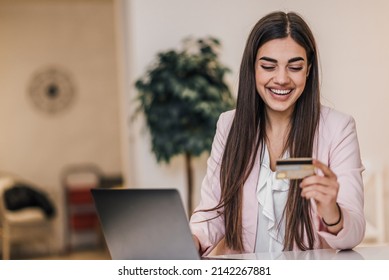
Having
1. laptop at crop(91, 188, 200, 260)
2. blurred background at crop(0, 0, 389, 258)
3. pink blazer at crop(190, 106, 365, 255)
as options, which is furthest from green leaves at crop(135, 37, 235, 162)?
laptop at crop(91, 188, 200, 260)

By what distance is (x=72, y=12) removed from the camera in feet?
22.4

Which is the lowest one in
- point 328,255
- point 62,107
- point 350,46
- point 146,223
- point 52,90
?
point 328,255

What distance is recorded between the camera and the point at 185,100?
3.81 meters

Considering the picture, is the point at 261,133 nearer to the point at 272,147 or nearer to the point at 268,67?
the point at 272,147

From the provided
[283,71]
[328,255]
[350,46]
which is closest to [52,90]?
[350,46]

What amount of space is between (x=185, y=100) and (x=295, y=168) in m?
2.47

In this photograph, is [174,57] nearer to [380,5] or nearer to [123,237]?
[380,5]

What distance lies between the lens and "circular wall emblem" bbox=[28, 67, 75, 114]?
22.4 feet

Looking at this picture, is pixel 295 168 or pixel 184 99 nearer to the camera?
pixel 295 168

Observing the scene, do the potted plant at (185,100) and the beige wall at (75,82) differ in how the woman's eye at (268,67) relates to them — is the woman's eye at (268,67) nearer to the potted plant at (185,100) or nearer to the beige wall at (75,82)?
the potted plant at (185,100)

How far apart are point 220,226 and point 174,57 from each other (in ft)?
7.06

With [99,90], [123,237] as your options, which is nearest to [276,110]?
[123,237]

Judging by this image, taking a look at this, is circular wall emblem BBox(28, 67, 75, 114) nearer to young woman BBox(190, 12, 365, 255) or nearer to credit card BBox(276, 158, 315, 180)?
young woman BBox(190, 12, 365, 255)

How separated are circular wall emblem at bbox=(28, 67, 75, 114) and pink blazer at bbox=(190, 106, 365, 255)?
17.2 feet
